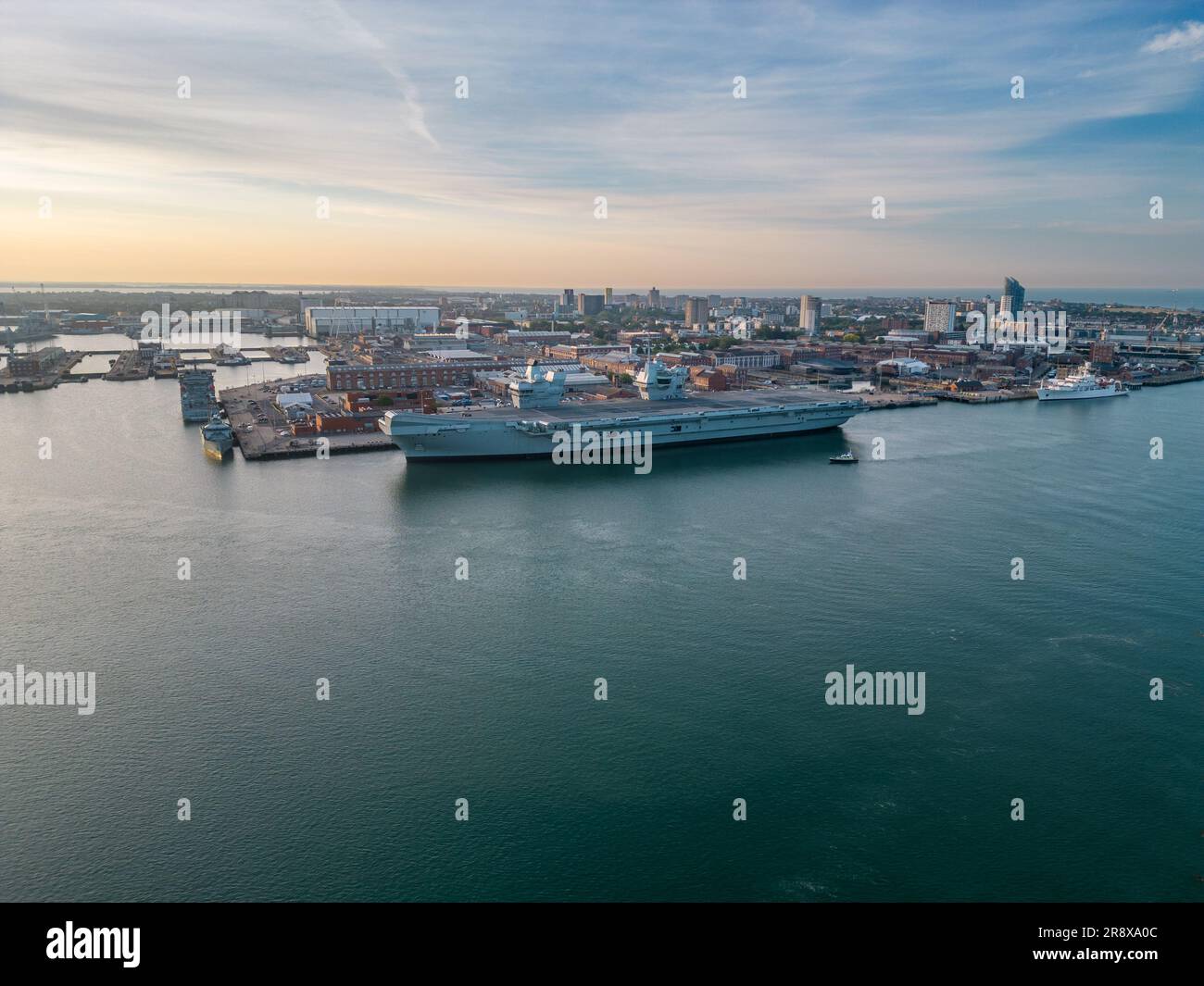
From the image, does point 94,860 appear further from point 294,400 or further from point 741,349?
point 741,349

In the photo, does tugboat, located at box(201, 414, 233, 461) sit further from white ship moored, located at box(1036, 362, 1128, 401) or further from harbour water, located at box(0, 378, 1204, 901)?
white ship moored, located at box(1036, 362, 1128, 401)

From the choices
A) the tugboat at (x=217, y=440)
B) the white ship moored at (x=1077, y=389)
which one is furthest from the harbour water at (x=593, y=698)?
the white ship moored at (x=1077, y=389)

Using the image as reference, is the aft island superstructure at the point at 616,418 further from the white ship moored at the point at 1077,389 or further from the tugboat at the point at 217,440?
the white ship moored at the point at 1077,389

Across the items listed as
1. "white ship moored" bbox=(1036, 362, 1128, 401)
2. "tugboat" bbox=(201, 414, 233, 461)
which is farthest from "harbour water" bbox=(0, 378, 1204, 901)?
"white ship moored" bbox=(1036, 362, 1128, 401)

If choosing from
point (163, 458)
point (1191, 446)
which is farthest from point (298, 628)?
point (1191, 446)

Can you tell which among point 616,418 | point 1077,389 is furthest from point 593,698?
point 1077,389

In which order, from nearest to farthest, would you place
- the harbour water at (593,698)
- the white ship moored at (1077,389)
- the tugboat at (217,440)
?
the harbour water at (593,698) → the tugboat at (217,440) → the white ship moored at (1077,389)

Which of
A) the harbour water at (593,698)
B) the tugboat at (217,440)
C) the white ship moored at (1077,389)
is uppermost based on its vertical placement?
the white ship moored at (1077,389)
